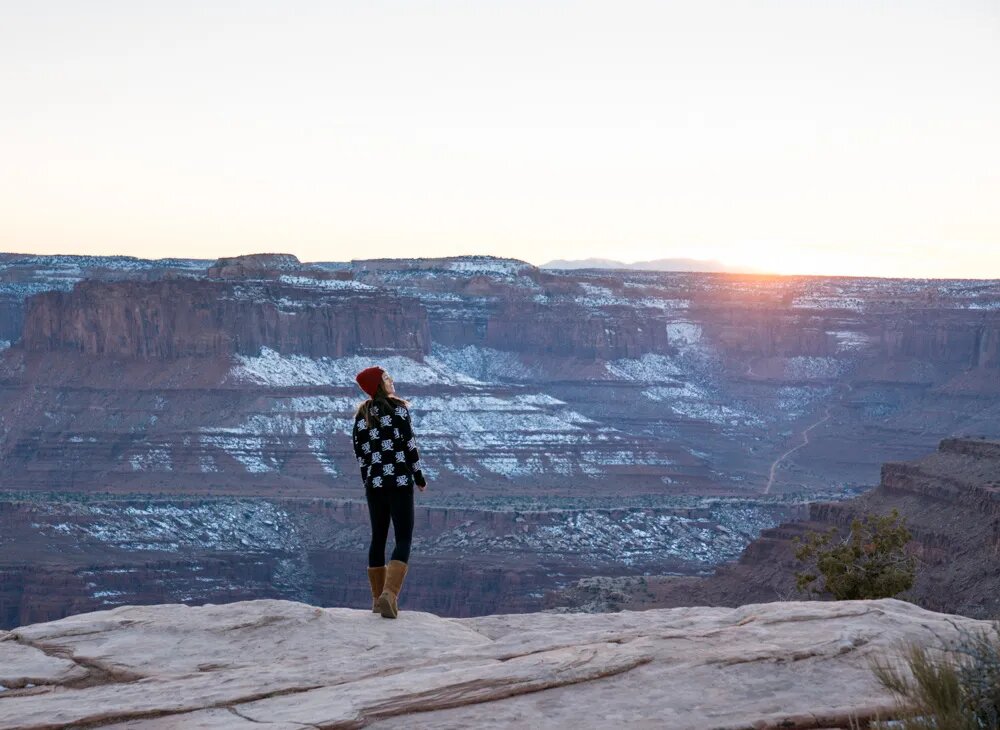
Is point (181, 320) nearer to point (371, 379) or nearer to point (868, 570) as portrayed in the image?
point (868, 570)

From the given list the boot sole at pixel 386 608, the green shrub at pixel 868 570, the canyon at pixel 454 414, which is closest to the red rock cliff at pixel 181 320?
the canyon at pixel 454 414

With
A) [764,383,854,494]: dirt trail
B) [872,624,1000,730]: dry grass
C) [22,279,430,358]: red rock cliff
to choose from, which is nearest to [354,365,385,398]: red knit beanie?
[872,624,1000,730]: dry grass

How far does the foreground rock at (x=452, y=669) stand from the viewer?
12023 mm

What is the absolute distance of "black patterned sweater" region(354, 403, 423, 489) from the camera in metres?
16.1

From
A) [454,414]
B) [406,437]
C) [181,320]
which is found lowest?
[454,414]

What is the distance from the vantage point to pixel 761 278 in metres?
198

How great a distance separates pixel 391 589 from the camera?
16.1m

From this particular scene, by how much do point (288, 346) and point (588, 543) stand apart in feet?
169

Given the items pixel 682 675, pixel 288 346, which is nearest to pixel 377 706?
pixel 682 675

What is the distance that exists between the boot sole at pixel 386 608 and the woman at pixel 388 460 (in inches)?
8.2

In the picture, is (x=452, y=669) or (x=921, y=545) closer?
(x=452, y=669)

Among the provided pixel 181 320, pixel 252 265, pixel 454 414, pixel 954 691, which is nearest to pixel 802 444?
pixel 454 414

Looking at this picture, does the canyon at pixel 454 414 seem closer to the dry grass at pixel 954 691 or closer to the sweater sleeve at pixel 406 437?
the sweater sleeve at pixel 406 437

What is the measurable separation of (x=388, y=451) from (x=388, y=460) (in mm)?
81
